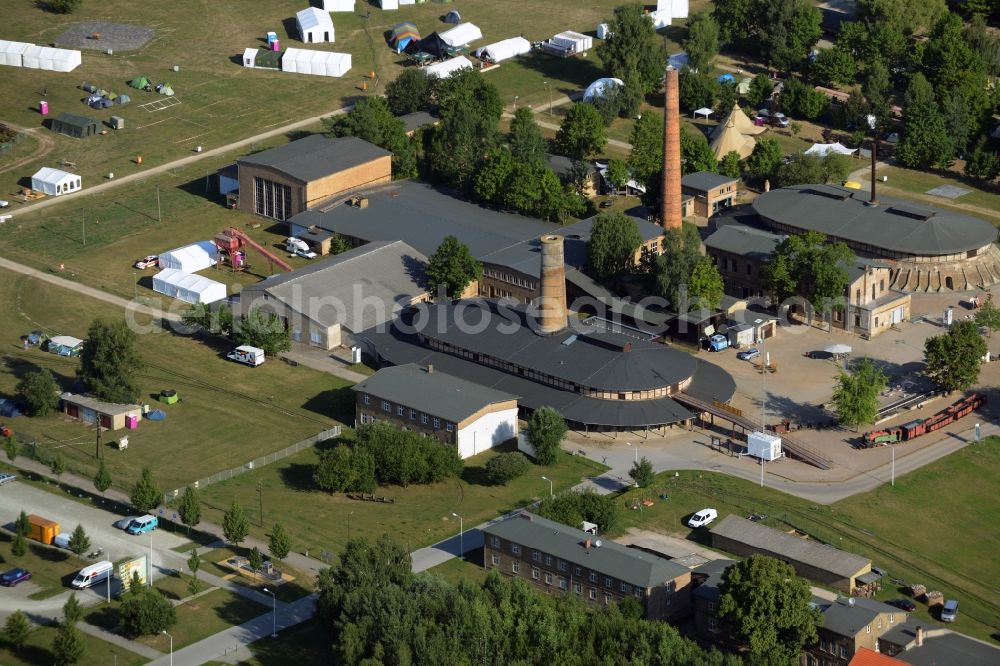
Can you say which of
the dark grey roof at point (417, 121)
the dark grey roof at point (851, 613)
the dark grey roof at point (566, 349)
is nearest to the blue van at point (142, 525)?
the dark grey roof at point (566, 349)

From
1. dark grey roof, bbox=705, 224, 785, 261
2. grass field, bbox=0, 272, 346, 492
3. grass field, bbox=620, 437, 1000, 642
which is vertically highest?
dark grey roof, bbox=705, 224, 785, 261

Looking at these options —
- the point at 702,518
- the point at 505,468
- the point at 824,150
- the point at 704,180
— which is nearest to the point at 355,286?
the point at 505,468

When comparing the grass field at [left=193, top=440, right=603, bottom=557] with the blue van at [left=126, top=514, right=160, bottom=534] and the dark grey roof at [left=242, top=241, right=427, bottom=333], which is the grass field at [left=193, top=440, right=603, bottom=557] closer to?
the blue van at [left=126, top=514, right=160, bottom=534]

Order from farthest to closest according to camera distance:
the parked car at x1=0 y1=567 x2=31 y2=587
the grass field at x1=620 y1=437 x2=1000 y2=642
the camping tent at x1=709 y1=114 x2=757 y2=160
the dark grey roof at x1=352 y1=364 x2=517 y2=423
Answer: the camping tent at x1=709 y1=114 x2=757 y2=160
the dark grey roof at x1=352 y1=364 x2=517 y2=423
the grass field at x1=620 y1=437 x2=1000 y2=642
the parked car at x1=0 y1=567 x2=31 y2=587

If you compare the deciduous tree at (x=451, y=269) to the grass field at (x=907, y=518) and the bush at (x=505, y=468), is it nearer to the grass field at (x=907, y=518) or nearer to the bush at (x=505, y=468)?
the bush at (x=505, y=468)

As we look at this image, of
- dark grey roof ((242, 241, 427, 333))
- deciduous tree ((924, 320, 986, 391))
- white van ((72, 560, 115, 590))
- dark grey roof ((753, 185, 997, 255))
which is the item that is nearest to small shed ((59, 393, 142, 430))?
dark grey roof ((242, 241, 427, 333))

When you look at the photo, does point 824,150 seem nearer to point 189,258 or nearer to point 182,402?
point 189,258
